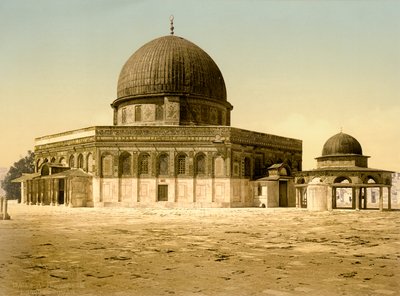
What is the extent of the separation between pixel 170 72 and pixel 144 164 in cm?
969

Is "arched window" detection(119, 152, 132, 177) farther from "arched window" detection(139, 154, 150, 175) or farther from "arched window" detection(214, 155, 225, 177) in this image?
"arched window" detection(214, 155, 225, 177)

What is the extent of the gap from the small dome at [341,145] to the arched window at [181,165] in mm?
14193

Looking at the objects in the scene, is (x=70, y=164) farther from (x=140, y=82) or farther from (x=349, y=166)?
(x=349, y=166)

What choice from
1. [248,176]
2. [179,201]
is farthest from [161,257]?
[248,176]

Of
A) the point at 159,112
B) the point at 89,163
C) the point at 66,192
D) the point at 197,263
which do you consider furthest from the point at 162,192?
the point at 197,263

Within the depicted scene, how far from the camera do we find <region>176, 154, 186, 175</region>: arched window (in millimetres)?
39062

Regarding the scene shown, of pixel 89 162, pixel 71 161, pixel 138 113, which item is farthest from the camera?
pixel 138 113

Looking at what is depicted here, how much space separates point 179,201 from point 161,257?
90.7 ft

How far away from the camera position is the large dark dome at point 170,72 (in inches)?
1694

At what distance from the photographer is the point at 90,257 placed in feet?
34.9

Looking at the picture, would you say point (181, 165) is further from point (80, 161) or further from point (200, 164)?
point (80, 161)

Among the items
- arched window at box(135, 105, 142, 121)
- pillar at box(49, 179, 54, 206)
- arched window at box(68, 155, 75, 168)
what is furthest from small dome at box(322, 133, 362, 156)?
pillar at box(49, 179, 54, 206)

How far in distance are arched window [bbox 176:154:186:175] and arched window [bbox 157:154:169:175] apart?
3.24 feet

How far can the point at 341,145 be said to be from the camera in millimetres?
42438
